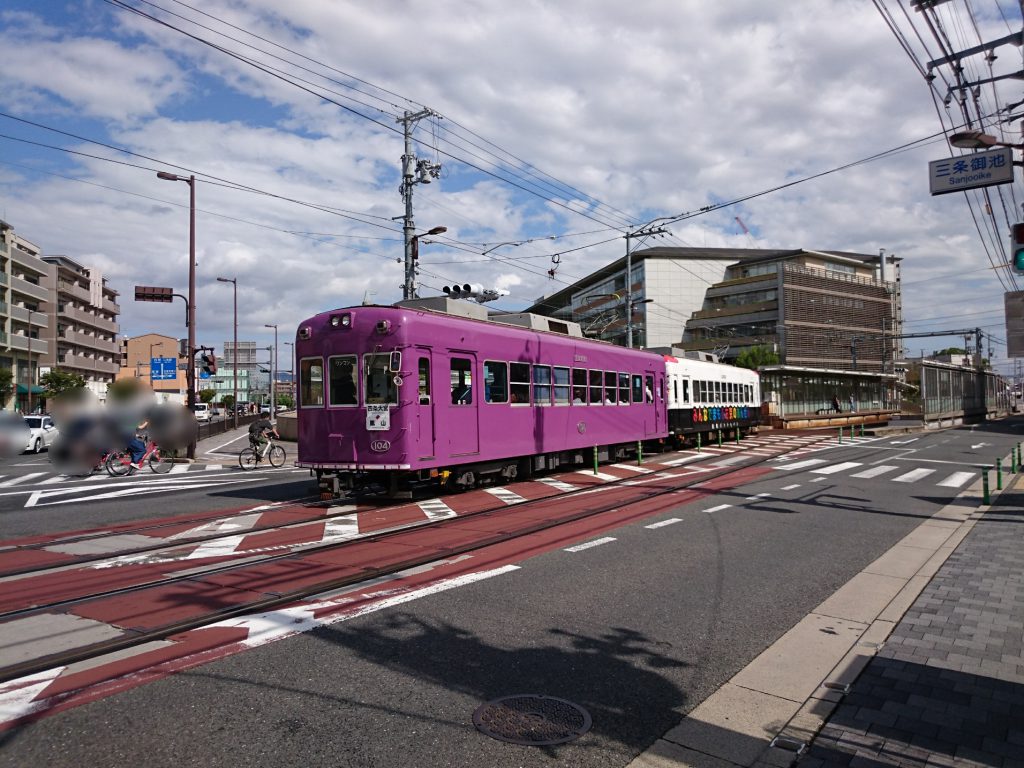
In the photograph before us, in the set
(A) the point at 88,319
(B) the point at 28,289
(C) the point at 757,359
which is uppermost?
(B) the point at 28,289

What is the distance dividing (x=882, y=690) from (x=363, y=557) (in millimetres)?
5370

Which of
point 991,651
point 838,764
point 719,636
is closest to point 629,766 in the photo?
point 838,764

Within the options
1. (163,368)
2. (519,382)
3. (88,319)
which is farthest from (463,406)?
(88,319)

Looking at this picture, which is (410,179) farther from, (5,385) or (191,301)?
(5,385)

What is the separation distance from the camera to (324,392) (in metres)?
12.2

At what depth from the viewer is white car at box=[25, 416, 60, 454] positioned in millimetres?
27719

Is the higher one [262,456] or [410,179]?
[410,179]

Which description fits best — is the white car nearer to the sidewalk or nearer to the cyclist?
the cyclist

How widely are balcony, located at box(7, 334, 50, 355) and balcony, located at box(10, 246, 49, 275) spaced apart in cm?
571

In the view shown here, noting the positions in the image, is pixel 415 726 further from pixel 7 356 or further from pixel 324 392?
pixel 7 356

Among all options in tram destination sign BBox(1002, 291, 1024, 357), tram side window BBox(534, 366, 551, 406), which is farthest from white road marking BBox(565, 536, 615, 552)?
tram destination sign BBox(1002, 291, 1024, 357)

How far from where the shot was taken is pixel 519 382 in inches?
564

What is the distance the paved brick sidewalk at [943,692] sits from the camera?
3.57m

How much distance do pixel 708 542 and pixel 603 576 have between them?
7.86 ft
